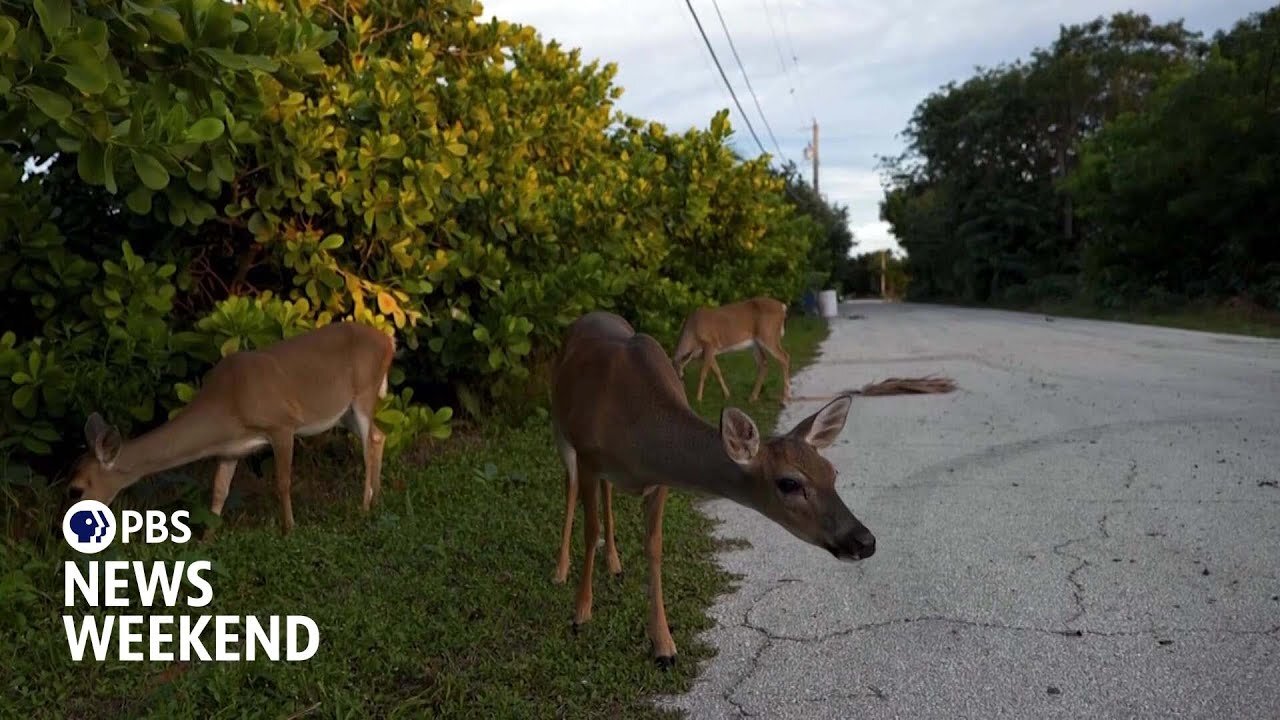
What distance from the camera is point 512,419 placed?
9.22m

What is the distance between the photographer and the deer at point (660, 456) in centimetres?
346

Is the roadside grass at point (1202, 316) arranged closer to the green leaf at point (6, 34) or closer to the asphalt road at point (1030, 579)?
the asphalt road at point (1030, 579)

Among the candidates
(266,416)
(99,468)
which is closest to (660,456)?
(266,416)

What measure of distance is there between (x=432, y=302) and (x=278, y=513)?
106 inches

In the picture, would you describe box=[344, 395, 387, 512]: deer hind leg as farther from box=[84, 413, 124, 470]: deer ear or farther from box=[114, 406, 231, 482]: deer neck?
box=[84, 413, 124, 470]: deer ear

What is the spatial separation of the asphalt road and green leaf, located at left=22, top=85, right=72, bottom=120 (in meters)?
3.00

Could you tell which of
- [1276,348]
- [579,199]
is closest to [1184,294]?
[1276,348]

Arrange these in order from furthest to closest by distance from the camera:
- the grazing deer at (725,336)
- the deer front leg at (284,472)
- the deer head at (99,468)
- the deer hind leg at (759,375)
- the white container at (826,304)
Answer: the white container at (826,304)
the grazing deer at (725,336)
the deer hind leg at (759,375)
the deer front leg at (284,472)
the deer head at (99,468)

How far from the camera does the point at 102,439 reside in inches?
196

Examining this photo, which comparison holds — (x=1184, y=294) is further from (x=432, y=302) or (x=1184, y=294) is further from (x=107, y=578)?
(x=107, y=578)

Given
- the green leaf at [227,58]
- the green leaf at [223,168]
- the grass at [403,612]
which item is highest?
the green leaf at [227,58]

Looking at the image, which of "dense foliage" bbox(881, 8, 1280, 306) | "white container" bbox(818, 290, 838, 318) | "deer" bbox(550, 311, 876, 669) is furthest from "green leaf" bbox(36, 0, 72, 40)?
"white container" bbox(818, 290, 838, 318)

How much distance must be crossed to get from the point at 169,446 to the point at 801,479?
364 cm

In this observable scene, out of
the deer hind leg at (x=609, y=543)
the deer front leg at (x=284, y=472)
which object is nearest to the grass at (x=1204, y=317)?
the deer hind leg at (x=609, y=543)
